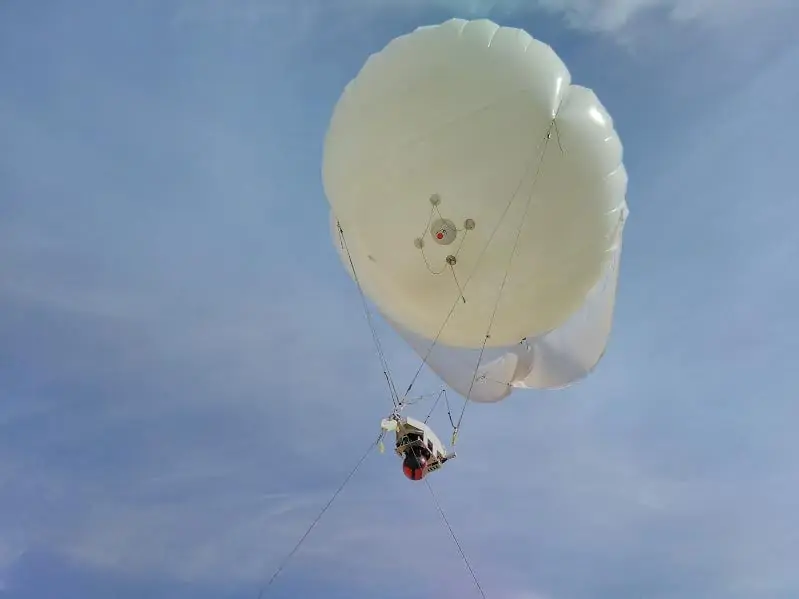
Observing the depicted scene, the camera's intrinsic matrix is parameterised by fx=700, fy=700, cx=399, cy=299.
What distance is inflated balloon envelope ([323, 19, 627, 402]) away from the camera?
→ 11633mm

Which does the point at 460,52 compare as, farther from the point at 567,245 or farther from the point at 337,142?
the point at 567,245

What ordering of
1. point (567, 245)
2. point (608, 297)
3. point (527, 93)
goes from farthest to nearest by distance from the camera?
point (608, 297)
point (567, 245)
point (527, 93)

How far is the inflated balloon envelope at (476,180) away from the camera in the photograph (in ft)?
38.2

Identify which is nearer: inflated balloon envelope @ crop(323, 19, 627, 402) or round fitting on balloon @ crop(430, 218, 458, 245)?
inflated balloon envelope @ crop(323, 19, 627, 402)

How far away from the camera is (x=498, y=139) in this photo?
11617 mm

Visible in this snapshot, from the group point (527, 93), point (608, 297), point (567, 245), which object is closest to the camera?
point (527, 93)

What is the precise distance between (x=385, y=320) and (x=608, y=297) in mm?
4695

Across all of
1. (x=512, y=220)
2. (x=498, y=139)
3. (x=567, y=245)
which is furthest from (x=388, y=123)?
(x=567, y=245)

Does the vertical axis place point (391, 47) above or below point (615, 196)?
above

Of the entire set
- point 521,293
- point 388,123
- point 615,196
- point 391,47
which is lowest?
point 521,293

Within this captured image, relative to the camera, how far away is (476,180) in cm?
1180

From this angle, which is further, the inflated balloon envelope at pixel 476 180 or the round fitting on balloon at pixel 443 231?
the round fitting on balloon at pixel 443 231

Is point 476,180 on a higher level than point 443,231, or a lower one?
higher

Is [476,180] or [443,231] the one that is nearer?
[476,180]
